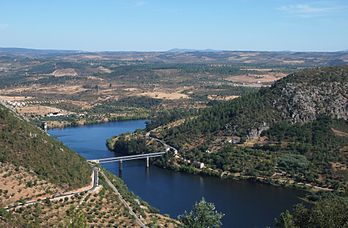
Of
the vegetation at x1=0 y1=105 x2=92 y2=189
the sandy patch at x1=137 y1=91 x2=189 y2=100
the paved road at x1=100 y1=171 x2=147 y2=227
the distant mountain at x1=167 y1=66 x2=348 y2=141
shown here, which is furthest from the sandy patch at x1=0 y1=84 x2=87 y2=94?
the vegetation at x1=0 y1=105 x2=92 y2=189

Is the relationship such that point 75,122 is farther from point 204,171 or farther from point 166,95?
point 204,171

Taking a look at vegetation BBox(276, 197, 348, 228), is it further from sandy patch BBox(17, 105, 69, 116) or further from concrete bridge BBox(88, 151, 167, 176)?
sandy patch BBox(17, 105, 69, 116)

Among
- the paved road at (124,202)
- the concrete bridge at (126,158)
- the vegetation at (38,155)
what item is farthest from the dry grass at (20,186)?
the concrete bridge at (126,158)

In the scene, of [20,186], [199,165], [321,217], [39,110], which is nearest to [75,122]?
[39,110]

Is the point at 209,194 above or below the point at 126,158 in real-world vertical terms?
below

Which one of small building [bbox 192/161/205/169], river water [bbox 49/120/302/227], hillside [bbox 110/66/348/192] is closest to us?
river water [bbox 49/120/302/227]

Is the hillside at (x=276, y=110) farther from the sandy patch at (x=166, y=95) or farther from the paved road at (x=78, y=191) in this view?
the sandy patch at (x=166, y=95)

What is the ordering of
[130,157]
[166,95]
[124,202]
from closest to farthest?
1. [124,202]
2. [130,157]
3. [166,95]

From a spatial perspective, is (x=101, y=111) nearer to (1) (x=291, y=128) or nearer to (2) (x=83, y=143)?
(2) (x=83, y=143)

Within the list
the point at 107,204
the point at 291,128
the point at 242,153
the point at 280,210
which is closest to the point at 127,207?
the point at 107,204
